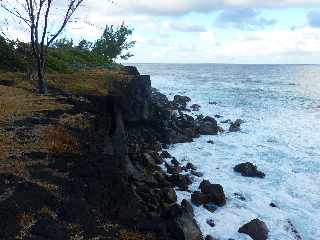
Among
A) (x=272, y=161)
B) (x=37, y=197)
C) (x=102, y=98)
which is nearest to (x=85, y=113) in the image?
(x=102, y=98)

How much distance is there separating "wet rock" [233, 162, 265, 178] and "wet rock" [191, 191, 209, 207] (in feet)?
23.8

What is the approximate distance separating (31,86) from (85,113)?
8.85 m

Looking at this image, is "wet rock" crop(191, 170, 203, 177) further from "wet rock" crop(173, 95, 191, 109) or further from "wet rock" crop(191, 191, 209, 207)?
"wet rock" crop(173, 95, 191, 109)

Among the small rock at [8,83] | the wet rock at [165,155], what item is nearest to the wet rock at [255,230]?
the wet rock at [165,155]

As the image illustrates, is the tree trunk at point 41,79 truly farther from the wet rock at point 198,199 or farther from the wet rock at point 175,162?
the wet rock at point 198,199

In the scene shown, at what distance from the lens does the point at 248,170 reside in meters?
31.8

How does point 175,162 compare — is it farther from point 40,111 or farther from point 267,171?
point 40,111

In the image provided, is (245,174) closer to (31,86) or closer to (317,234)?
(317,234)

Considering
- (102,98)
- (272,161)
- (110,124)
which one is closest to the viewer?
(110,124)

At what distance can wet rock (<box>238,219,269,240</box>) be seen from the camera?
21.5 metres

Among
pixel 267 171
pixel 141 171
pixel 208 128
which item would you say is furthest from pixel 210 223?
pixel 208 128

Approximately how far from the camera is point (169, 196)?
2266cm

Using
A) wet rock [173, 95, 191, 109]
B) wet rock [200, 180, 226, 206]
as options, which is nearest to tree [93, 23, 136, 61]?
→ wet rock [173, 95, 191, 109]

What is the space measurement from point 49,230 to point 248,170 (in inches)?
870
